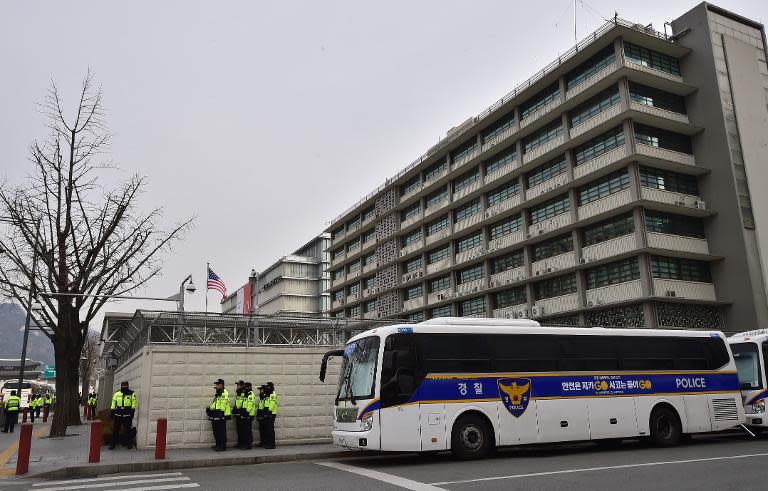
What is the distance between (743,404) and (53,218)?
24.4 m

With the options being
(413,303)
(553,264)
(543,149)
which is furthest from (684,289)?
(413,303)

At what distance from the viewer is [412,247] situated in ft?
196

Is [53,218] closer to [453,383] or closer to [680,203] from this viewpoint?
[453,383]

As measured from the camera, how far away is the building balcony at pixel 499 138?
45688mm

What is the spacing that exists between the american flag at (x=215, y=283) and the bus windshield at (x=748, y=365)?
22.1 m

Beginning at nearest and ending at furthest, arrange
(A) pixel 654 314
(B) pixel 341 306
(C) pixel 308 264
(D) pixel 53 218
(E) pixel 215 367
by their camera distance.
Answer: (E) pixel 215 367, (D) pixel 53 218, (A) pixel 654 314, (B) pixel 341 306, (C) pixel 308 264

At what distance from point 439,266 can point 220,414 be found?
1559 inches

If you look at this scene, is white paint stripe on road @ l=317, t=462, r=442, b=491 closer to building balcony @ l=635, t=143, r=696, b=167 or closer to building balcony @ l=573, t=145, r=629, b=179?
building balcony @ l=573, t=145, r=629, b=179

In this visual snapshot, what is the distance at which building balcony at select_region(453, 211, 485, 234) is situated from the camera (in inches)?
1956

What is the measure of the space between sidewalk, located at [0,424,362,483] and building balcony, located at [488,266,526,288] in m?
28.7

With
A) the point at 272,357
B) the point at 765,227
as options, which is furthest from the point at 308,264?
the point at 272,357

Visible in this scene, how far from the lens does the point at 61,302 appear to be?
2353cm

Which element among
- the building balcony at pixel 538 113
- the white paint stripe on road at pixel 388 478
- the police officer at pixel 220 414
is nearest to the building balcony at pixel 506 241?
the building balcony at pixel 538 113

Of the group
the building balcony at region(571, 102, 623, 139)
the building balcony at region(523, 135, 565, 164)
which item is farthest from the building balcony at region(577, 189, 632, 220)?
the building balcony at region(523, 135, 565, 164)
